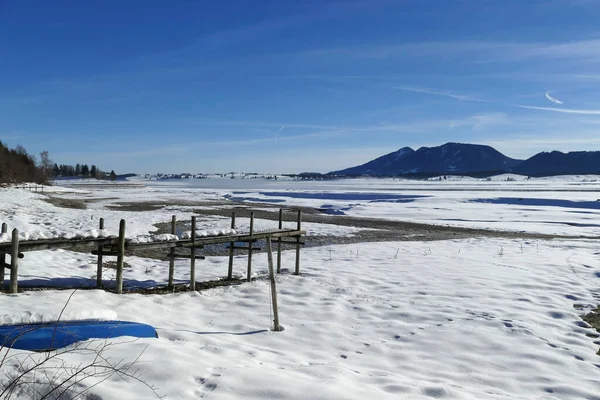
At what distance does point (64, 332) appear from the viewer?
21.3 feet

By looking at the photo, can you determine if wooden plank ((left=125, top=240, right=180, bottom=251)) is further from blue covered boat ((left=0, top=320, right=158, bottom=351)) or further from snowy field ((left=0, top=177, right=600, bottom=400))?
blue covered boat ((left=0, top=320, right=158, bottom=351))

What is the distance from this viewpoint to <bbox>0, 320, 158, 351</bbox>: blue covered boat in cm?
625

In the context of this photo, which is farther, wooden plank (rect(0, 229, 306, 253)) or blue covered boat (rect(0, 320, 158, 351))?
wooden plank (rect(0, 229, 306, 253))

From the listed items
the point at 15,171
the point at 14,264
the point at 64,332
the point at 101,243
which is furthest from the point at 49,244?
the point at 15,171

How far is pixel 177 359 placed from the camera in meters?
6.14

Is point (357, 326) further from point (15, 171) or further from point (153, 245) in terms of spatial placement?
point (15, 171)

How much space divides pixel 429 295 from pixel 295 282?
376 centimetres

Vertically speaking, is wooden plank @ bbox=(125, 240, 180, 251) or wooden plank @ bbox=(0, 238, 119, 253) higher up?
wooden plank @ bbox=(0, 238, 119, 253)

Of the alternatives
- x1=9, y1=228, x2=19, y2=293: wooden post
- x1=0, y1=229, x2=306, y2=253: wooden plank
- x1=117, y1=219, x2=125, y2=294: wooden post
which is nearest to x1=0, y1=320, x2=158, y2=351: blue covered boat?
x1=9, y1=228, x2=19, y2=293: wooden post

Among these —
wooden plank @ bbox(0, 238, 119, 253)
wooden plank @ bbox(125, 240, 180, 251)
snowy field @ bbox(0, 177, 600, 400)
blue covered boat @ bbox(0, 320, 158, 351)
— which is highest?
wooden plank @ bbox(0, 238, 119, 253)

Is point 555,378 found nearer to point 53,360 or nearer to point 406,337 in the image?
point 406,337

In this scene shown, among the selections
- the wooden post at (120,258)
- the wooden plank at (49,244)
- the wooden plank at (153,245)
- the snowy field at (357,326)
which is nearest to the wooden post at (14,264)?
the wooden plank at (49,244)

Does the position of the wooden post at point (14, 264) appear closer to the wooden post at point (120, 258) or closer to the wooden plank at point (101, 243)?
the wooden plank at point (101, 243)

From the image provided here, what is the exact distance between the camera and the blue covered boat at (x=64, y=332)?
6.25 m
